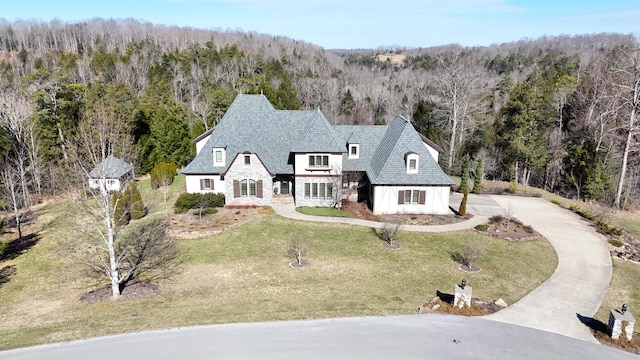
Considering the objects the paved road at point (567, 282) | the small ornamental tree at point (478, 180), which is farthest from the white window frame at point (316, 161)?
the small ornamental tree at point (478, 180)

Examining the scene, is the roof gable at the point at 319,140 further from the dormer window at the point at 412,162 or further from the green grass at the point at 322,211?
the dormer window at the point at 412,162

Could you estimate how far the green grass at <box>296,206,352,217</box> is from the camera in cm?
3619

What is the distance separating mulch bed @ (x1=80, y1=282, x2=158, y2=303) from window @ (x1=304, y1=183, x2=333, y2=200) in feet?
58.1

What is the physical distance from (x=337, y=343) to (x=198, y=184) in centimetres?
2872

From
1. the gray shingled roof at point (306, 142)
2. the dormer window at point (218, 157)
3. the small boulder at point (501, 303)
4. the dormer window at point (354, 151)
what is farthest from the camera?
the dormer window at point (354, 151)

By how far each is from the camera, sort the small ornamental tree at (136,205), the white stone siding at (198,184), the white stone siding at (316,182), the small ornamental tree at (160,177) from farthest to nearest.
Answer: the small ornamental tree at (160,177) → the white stone siding at (198,184) → the white stone siding at (316,182) → the small ornamental tree at (136,205)

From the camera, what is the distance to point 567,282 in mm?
24125

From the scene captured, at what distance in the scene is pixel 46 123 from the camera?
50875 millimetres

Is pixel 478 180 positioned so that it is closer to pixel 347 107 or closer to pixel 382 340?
pixel 382 340

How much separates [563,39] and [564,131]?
166884mm

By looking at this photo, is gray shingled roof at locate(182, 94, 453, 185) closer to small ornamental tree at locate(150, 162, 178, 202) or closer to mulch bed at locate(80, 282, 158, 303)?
small ornamental tree at locate(150, 162, 178, 202)

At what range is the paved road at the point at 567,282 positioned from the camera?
1946 centimetres

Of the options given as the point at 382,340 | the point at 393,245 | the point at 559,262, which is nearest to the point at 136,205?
the point at 393,245

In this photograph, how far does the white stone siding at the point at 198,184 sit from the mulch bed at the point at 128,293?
56.8 feet
